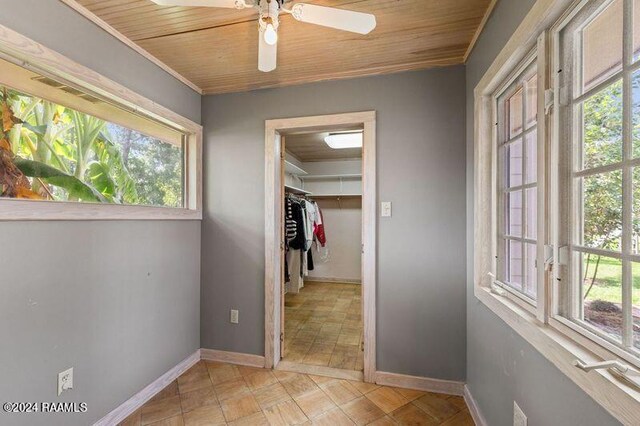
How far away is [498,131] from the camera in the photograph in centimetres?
164

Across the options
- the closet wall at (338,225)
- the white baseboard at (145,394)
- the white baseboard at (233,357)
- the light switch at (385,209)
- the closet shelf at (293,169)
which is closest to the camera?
the white baseboard at (145,394)

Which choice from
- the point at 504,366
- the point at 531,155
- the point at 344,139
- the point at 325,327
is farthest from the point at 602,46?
the point at 325,327

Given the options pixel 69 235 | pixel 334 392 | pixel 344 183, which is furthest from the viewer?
pixel 344 183

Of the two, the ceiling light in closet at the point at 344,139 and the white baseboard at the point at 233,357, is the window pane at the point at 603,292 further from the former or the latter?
the ceiling light in closet at the point at 344,139

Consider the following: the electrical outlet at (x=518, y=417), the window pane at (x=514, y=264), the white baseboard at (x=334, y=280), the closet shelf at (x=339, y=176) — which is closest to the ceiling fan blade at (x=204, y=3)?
the window pane at (x=514, y=264)

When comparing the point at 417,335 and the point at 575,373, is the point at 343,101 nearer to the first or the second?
the point at 417,335

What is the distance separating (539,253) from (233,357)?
91.3 inches

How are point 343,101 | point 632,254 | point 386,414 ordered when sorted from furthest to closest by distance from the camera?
1. point 343,101
2. point 386,414
3. point 632,254

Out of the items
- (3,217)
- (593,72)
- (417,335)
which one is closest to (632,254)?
(593,72)

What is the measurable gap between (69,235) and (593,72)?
2.34 m

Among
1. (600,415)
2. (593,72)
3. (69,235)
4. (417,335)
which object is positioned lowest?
(417,335)

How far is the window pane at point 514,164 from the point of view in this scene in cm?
143

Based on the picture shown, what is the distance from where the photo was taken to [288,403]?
1899mm

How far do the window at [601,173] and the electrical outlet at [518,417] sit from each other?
50 cm
